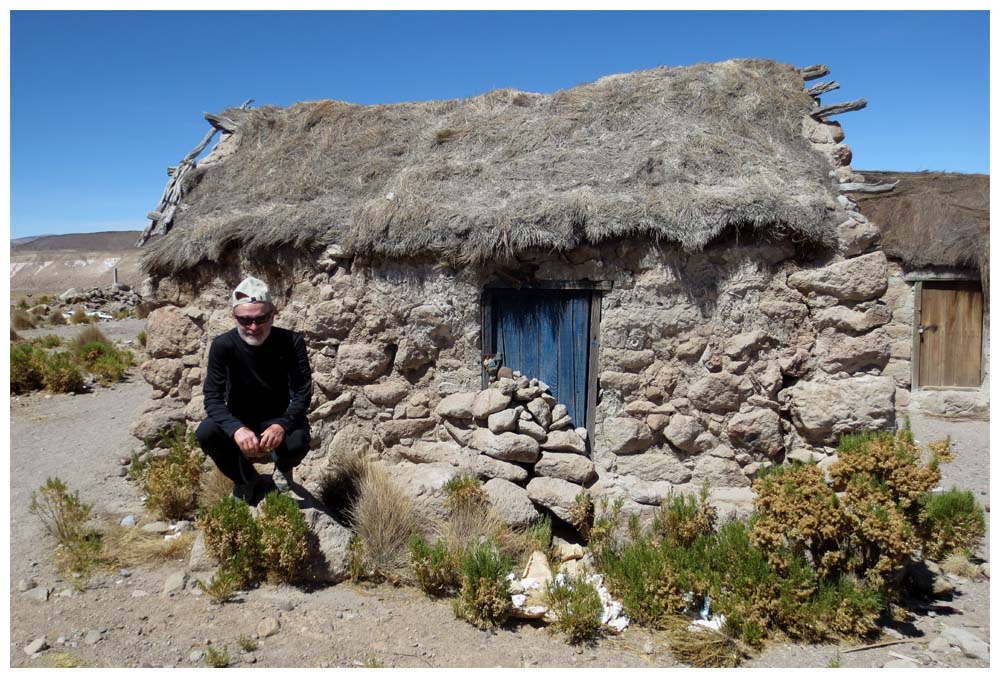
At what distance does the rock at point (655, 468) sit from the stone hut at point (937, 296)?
5.77m

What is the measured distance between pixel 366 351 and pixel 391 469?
3.00 feet

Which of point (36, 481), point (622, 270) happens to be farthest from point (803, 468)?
point (36, 481)

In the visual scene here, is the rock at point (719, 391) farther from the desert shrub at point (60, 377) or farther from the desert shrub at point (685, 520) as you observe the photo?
the desert shrub at point (60, 377)

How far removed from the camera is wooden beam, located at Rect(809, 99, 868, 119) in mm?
5770

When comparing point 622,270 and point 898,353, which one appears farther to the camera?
point 898,353

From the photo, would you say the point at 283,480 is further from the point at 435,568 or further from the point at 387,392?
the point at 435,568

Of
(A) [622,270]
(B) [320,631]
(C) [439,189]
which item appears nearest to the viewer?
(B) [320,631]

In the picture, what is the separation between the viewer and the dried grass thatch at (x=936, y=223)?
9148 mm

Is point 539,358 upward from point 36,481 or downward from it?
upward

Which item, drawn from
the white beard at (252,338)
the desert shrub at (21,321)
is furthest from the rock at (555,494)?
the desert shrub at (21,321)

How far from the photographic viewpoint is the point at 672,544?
425 cm

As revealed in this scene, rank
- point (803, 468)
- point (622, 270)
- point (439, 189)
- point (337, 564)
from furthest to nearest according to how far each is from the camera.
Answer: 1. point (439, 189)
2. point (622, 270)
3. point (337, 564)
4. point (803, 468)

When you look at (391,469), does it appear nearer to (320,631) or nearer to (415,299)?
(415,299)

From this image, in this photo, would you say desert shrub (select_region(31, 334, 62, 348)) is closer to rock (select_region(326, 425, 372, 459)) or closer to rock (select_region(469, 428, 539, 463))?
rock (select_region(326, 425, 372, 459))
